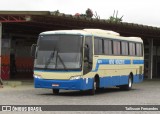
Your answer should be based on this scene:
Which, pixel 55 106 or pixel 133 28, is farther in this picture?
pixel 133 28

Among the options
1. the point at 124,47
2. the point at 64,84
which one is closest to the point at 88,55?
the point at 64,84

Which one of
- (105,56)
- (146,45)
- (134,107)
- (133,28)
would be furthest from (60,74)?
(146,45)

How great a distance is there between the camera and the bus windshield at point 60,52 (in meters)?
23.1

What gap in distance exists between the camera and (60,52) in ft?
76.5

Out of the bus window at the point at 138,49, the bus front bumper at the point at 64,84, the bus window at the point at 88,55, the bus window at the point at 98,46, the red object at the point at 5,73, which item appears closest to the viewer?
the bus front bumper at the point at 64,84

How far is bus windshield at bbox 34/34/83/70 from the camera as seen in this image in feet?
75.9

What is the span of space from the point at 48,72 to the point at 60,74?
56cm

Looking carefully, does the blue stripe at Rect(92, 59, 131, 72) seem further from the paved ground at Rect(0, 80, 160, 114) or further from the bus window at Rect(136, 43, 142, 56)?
the bus window at Rect(136, 43, 142, 56)

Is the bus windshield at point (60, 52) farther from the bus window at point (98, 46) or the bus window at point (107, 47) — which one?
the bus window at point (107, 47)

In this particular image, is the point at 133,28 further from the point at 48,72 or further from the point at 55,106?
the point at 55,106

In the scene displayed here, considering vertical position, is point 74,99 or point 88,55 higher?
point 88,55

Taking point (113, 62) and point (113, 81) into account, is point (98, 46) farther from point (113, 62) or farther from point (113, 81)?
point (113, 81)

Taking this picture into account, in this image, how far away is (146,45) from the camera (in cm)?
6512

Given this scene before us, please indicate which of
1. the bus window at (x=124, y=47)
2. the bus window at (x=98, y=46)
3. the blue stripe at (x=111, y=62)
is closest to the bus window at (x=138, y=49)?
the blue stripe at (x=111, y=62)
